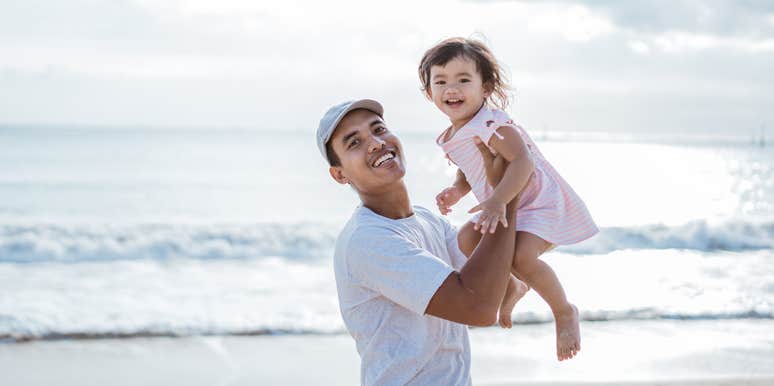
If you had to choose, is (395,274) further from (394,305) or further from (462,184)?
(462,184)

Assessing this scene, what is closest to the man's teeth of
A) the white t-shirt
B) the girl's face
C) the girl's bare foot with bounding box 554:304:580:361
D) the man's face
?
the man's face

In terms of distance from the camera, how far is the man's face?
2793mm

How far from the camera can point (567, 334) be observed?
10.4 feet

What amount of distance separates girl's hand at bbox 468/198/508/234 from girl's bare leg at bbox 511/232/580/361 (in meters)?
0.36

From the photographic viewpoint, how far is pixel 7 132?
56875mm

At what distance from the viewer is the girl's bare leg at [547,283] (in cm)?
305

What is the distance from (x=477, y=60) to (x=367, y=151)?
61 centimetres

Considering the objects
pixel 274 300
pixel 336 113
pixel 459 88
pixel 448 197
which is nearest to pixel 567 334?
pixel 448 197

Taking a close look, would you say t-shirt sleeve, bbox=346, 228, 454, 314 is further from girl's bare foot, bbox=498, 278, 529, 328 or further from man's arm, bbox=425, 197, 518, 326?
girl's bare foot, bbox=498, 278, 529, 328

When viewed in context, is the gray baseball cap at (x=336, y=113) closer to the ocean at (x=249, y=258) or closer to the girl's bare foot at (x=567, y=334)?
the girl's bare foot at (x=567, y=334)

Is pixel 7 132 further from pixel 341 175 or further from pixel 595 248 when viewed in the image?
pixel 341 175

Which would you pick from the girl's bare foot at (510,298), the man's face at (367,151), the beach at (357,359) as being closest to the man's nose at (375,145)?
the man's face at (367,151)

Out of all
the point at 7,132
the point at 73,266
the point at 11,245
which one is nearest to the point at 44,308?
the point at 73,266

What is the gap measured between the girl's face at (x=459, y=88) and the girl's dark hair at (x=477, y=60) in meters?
0.02
